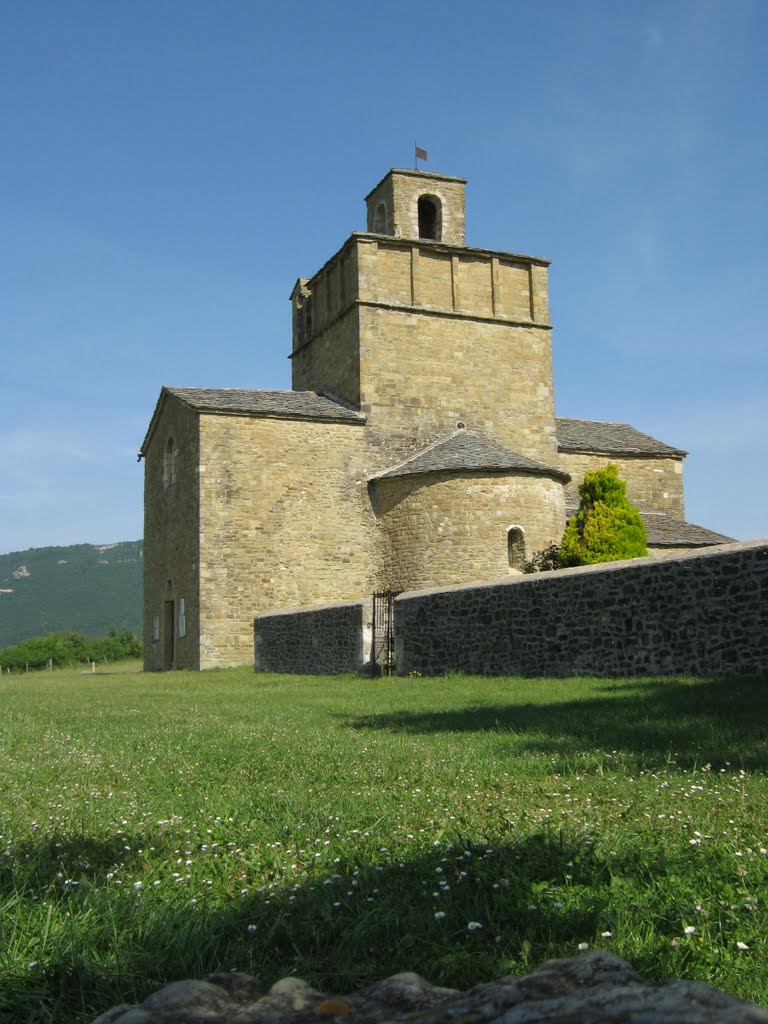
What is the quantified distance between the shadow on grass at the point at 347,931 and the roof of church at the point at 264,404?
20.7 m

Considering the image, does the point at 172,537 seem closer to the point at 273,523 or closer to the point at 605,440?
the point at 273,523

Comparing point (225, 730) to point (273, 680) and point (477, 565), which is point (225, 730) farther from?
point (477, 565)

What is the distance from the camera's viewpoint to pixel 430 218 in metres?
27.7

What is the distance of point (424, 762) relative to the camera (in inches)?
235

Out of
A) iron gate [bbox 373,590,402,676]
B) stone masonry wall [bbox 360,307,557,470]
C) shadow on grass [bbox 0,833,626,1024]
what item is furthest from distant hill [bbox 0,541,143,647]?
shadow on grass [bbox 0,833,626,1024]

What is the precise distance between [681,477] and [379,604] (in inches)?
655

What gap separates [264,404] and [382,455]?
3.62 metres

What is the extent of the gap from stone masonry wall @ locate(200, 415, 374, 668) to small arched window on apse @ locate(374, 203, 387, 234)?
712 cm

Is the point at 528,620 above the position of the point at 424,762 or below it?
above

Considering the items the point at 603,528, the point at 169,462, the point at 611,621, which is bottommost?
the point at 611,621

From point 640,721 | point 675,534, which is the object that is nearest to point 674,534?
point 675,534

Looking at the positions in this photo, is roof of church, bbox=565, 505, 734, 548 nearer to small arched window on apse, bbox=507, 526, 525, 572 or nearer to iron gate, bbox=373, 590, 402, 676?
small arched window on apse, bbox=507, 526, 525, 572

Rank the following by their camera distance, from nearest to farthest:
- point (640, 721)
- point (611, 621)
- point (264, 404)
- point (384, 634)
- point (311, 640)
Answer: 1. point (640, 721)
2. point (611, 621)
3. point (384, 634)
4. point (311, 640)
5. point (264, 404)

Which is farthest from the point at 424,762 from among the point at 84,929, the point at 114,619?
the point at 114,619
